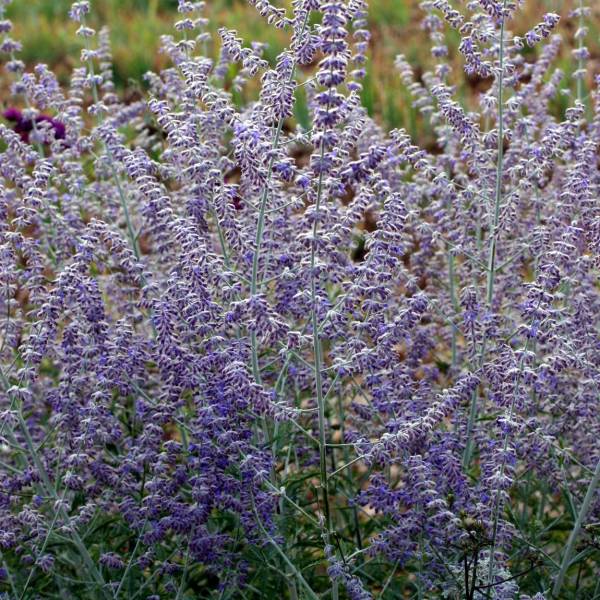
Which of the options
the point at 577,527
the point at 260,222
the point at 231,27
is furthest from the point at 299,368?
the point at 231,27

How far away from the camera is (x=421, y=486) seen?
330 centimetres

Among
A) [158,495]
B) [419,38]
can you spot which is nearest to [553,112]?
[419,38]

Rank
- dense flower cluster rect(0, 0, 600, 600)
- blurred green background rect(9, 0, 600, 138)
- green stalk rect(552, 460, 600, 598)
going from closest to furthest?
dense flower cluster rect(0, 0, 600, 600), green stalk rect(552, 460, 600, 598), blurred green background rect(9, 0, 600, 138)

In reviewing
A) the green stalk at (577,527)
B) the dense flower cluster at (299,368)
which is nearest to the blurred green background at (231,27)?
the dense flower cluster at (299,368)

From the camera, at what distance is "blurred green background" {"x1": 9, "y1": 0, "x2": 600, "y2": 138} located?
10078mm

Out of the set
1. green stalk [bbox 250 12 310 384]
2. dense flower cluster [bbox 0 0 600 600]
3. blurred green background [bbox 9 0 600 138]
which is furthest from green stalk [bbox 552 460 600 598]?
blurred green background [bbox 9 0 600 138]

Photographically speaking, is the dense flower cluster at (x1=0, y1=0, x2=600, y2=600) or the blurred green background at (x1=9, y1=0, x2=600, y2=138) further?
the blurred green background at (x1=9, y1=0, x2=600, y2=138)

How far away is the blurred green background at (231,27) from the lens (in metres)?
10.1

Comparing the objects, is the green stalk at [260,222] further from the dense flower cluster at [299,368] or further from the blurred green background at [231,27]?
the blurred green background at [231,27]

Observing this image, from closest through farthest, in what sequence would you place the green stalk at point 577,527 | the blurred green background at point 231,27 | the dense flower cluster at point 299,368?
1. the dense flower cluster at point 299,368
2. the green stalk at point 577,527
3. the blurred green background at point 231,27

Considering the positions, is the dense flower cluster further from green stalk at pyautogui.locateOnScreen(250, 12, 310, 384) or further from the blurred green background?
the blurred green background

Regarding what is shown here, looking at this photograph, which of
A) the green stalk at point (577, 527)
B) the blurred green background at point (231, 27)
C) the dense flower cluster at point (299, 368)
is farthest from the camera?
the blurred green background at point (231, 27)

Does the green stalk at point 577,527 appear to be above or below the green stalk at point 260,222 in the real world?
below

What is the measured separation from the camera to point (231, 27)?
11.4 meters
